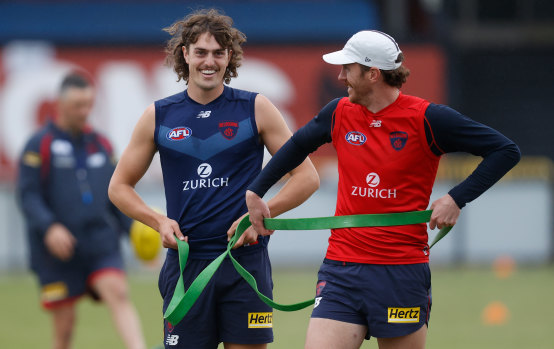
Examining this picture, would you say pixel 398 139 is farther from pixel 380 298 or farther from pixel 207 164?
pixel 207 164

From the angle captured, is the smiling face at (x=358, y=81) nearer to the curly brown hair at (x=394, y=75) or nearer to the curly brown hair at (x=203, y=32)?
the curly brown hair at (x=394, y=75)

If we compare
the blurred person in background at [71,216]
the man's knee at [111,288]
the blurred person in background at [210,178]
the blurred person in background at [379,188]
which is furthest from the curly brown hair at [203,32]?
the man's knee at [111,288]

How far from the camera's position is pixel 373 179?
5461 mm

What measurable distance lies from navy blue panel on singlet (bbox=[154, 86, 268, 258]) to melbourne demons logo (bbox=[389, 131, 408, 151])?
841mm

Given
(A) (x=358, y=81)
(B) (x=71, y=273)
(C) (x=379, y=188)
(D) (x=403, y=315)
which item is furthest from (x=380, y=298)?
(B) (x=71, y=273)

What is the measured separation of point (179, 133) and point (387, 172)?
122 centimetres

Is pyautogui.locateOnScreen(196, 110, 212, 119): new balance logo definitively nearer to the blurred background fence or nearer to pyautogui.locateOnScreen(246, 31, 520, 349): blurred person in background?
pyautogui.locateOnScreen(246, 31, 520, 349): blurred person in background

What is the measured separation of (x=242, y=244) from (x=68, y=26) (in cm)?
1729

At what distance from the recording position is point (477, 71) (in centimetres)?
2475

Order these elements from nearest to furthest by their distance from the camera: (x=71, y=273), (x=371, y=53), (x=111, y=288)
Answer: (x=371, y=53), (x=111, y=288), (x=71, y=273)

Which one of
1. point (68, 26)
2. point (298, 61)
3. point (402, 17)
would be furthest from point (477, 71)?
point (68, 26)

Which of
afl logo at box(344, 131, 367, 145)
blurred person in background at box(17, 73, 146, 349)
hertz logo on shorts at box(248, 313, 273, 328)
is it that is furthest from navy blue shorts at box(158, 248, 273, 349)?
blurred person in background at box(17, 73, 146, 349)

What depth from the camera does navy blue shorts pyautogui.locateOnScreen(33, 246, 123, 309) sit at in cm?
849

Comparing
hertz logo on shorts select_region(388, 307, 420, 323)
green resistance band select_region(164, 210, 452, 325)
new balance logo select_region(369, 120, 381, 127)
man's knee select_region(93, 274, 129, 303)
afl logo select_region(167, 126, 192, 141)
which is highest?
new balance logo select_region(369, 120, 381, 127)
